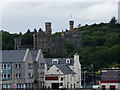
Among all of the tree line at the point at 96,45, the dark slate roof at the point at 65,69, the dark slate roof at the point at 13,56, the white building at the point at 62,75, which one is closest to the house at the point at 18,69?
the dark slate roof at the point at 13,56

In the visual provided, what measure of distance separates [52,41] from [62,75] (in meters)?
44.3

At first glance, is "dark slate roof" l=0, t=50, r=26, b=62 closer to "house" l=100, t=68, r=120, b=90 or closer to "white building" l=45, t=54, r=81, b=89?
"white building" l=45, t=54, r=81, b=89

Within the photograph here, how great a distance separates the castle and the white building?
3160 centimetres

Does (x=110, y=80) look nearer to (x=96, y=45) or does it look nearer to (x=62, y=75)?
(x=62, y=75)

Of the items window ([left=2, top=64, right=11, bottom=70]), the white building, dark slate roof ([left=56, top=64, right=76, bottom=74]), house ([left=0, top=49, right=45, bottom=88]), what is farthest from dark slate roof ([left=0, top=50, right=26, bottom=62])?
dark slate roof ([left=56, top=64, right=76, bottom=74])

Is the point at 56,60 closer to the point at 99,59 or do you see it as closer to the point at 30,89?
the point at 30,89

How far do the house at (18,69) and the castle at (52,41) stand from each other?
36.5 metres

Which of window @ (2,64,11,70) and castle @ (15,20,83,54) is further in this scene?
castle @ (15,20,83,54)

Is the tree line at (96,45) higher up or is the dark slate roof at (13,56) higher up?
the tree line at (96,45)

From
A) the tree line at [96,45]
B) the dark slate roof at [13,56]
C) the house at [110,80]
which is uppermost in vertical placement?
the tree line at [96,45]

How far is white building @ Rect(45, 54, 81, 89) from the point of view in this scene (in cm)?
3450

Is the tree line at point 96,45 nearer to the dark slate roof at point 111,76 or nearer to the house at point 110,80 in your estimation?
the dark slate roof at point 111,76

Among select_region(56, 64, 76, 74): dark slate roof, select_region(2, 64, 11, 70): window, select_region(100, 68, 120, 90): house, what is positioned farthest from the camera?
select_region(56, 64, 76, 74): dark slate roof

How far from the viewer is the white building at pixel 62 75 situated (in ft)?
113
